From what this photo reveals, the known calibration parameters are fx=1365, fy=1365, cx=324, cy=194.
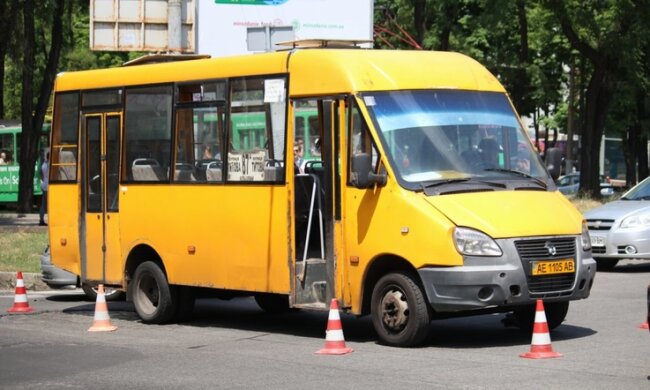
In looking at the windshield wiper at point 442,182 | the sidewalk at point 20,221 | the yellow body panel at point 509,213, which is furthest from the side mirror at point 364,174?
the sidewalk at point 20,221

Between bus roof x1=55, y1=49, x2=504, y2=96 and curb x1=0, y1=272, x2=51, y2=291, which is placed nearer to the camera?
bus roof x1=55, y1=49, x2=504, y2=96

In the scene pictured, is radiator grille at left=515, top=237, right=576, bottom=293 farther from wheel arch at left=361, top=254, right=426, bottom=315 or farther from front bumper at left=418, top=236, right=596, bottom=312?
wheel arch at left=361, top=254, right=426, bottom=315

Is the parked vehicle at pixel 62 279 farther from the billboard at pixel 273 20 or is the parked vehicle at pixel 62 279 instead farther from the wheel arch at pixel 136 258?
the billboard at pixel 273 20

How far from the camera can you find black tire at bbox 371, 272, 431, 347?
39.8 ft

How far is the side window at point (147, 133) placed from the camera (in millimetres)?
15305

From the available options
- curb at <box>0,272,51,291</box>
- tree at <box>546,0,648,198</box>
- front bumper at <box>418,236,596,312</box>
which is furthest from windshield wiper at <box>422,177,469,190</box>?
tree at <box>546,0,648,198</box>

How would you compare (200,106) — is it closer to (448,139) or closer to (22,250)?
(448,139)

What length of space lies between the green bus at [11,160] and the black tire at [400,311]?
35.1 m

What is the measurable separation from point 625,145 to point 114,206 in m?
44.3

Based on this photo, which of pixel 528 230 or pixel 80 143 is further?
pixel 80 143

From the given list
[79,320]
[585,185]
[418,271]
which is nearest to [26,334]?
[79,320]

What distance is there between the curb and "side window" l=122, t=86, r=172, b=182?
5.79 meters

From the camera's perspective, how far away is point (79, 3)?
137ft

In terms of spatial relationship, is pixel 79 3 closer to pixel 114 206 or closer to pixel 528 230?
pixel 114 206
